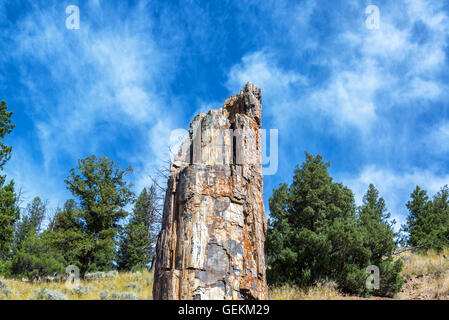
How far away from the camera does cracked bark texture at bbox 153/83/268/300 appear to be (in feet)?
12.6

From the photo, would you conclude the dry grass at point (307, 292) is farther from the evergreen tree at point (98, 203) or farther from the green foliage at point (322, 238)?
the evergreen tree at point (98, 203)

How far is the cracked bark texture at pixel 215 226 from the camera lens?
12.6ft

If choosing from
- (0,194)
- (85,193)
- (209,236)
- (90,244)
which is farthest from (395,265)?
(0,194)

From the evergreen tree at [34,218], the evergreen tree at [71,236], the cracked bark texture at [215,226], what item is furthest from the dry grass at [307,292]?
the evergreen tree at [34,218]

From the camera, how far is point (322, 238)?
14266mm

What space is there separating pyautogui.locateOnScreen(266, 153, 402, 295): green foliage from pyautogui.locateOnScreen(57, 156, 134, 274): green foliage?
33.2 ft

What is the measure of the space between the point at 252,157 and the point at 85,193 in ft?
60.3

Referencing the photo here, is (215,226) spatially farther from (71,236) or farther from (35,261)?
(35,261)

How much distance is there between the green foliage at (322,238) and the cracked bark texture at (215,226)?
420 inches

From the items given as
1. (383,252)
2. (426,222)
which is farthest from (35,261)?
(426,222)

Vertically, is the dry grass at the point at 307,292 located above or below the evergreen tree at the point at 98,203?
below

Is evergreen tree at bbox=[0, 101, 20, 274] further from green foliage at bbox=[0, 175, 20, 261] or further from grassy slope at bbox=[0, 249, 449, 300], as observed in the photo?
grassy slope at bbox=[0, 249, 449, 300]

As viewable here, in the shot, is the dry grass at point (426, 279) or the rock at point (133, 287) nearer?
the dry grass at point (426, 279)

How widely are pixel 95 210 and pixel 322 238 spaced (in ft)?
43.9
